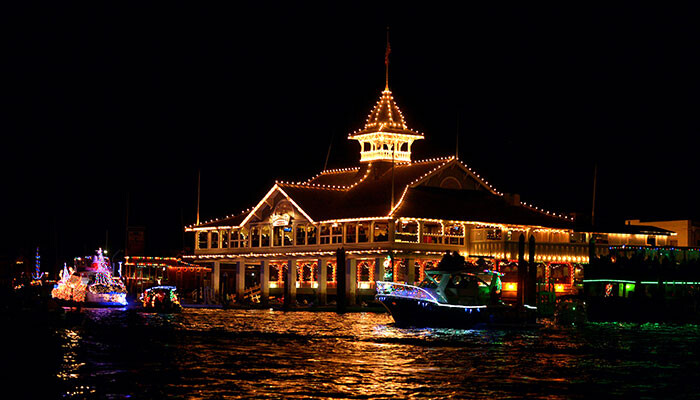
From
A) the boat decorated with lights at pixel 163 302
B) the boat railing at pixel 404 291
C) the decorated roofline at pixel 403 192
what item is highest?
the decorated roofline at pixel 403 192

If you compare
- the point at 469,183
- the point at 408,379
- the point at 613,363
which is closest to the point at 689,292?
the point at 469,183

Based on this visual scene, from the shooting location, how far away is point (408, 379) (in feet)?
119

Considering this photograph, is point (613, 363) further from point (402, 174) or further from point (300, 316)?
point (402, 174)

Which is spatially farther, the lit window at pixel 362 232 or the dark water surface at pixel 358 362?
the lit window at pixel 362 232

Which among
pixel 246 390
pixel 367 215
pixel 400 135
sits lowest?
pixel 246 390

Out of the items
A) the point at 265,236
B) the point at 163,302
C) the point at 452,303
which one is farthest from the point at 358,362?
the point at 265,236

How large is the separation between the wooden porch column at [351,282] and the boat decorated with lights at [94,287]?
17.0 metres

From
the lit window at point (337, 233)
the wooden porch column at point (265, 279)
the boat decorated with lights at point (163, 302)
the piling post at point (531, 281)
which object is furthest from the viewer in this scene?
the wooden porch column at point (265, 279)

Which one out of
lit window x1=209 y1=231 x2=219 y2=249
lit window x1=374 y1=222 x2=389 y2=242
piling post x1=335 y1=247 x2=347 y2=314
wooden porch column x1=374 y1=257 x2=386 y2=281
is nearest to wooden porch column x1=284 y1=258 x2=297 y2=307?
wooden porch column x1=374 y1=257 x2=386 y2=281

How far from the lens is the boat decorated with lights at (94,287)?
89.8 metres

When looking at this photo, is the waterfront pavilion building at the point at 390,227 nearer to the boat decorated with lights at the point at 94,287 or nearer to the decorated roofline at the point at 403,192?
the decorated roofline at the point at 403,192

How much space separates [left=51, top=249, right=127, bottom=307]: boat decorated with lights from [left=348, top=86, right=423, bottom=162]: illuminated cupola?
2253cm

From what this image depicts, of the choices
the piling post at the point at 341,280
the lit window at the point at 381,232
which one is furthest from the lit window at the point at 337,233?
the piling post at the point at 341,280

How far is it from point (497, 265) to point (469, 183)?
28.3 feet
